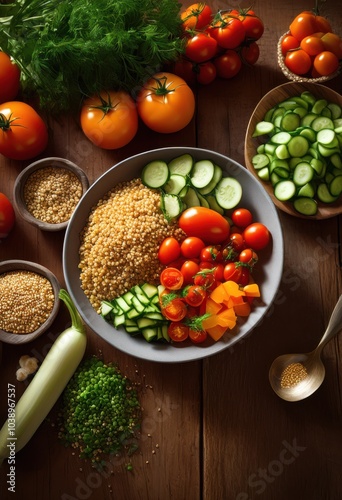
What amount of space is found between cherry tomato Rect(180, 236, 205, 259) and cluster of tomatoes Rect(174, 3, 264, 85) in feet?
2.21

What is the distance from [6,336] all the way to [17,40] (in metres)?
1.07

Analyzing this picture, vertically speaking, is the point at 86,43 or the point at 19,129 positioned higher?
the point at 86,43

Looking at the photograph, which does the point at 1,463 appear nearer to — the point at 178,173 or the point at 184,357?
the point at 184,357

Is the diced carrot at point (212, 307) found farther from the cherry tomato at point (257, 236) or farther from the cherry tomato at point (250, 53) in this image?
the cherry tomato at point (250, 53)

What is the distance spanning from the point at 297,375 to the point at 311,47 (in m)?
1.18

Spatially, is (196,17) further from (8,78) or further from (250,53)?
(8,78)

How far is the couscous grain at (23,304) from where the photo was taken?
1.82m

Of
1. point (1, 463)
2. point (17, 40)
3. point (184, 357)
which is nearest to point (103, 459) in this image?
point (1, 463)

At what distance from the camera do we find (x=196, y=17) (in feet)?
6.50

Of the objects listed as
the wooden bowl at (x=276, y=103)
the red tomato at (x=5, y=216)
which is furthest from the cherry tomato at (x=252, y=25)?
the red tomato at (x=5, y=216)

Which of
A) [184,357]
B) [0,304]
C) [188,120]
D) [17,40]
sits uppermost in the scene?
[17,40]

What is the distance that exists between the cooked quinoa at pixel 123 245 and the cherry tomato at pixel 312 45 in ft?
2.57

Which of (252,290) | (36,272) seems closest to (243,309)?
(252,290)

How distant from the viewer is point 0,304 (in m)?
1.82
